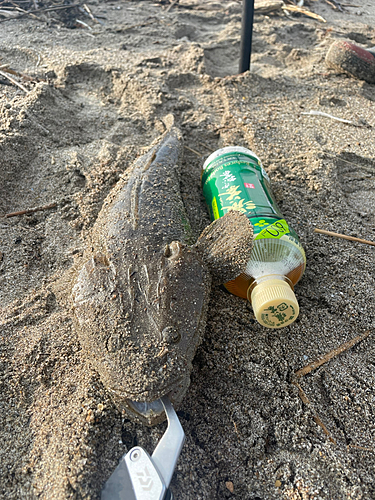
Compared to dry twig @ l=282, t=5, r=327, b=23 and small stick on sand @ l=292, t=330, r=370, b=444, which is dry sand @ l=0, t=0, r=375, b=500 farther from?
dry twig @ l=282, t=5, r=327, b=23

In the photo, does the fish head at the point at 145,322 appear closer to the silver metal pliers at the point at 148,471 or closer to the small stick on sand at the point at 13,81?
the silver metal pliers at the point at 148,471

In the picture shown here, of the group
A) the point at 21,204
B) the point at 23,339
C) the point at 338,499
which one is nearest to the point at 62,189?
the point at 21,204

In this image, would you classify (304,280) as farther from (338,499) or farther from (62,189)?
(62,189)

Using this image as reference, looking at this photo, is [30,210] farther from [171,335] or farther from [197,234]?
[171,335]

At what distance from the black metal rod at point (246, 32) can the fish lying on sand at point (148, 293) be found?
2554mm

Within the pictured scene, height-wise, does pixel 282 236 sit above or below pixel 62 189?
above

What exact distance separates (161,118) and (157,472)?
301cm

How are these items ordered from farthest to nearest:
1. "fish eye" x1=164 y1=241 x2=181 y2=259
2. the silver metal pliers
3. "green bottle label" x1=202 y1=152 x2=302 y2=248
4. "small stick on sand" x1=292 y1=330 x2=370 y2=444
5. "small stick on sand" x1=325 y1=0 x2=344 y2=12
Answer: "small stick on sand" x1=325 y1=0 x2=344 y2=12 → "green bottle label" x1=202 y1=152 x2=302 y2=248 → "fish eye" x1=164 y1=241 x2=181 y2=259 → "small stick on sand" x1=292 y1=330 x2=370 y2=444 → the silver metal pliers

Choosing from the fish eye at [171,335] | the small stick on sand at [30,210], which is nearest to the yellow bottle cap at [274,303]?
the fish eye at [171,335]

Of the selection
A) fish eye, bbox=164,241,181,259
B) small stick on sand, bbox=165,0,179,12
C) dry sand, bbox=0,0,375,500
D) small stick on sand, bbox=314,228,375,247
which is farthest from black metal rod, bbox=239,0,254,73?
fish eye, bbox=164,241,181,259

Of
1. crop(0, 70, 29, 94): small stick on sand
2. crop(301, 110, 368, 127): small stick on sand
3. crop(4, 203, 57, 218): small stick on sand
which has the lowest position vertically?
crop(4, 203, 57, 218): small stick on sand

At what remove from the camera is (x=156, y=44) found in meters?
4.76

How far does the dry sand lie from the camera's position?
1.57 meters

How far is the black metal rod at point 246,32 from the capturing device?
11.6 feet
